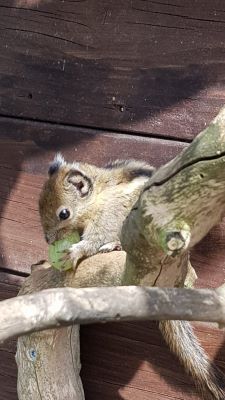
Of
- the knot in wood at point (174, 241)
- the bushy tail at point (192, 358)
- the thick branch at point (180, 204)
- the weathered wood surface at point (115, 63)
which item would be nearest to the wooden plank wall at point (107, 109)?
the weathered wood surface at point (115, 63)

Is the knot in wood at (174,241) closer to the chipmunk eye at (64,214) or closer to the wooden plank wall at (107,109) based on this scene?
the wooden plank wall at (107,109)

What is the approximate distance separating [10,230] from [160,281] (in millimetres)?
972

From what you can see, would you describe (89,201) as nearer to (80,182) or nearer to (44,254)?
(80,182)

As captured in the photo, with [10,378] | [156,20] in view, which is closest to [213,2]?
[156,20]

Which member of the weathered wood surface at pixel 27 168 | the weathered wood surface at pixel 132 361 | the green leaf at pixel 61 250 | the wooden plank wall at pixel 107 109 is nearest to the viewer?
the green leaf at pixel 61 250

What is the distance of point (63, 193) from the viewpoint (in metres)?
2.70

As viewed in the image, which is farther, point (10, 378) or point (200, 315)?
point (10, 378)

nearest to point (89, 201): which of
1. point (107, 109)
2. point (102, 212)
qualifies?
point (102, 212)

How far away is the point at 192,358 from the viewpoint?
7.88 feet

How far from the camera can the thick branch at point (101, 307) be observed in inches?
54.2

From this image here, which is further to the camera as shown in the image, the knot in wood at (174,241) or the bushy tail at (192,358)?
the bushy tail at (192,358)

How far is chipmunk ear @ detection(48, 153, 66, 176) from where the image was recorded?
261cm

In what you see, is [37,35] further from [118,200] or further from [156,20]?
[118,200]

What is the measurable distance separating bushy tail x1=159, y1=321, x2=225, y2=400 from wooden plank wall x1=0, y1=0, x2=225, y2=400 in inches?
4.2
